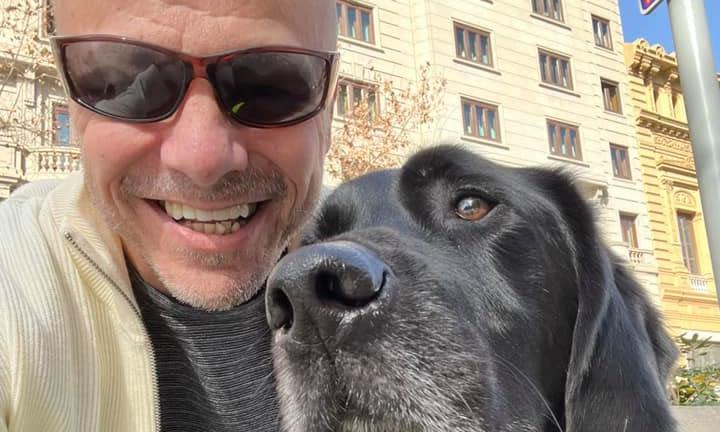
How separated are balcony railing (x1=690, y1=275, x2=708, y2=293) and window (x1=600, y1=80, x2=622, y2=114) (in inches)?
283

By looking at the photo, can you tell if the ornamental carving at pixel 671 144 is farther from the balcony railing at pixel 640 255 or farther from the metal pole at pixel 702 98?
the metal pole at pixel 702 98

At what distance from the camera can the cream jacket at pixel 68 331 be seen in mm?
2090

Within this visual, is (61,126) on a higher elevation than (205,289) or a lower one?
higher

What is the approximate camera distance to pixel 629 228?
95.5 ft

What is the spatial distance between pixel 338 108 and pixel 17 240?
18608 mm

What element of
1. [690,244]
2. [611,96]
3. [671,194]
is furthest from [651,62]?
[690,244]

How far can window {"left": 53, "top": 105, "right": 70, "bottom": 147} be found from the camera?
15620 millimetres

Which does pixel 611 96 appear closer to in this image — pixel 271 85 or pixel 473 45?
pixel 473 45

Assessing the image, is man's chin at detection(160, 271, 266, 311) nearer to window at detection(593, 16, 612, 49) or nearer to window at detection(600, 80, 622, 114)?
window at detection(600, 80, 622, 114)

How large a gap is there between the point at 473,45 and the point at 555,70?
473 cm

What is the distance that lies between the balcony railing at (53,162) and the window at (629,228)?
69.0 feet

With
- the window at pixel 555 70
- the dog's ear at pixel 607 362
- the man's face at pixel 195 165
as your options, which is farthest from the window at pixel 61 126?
the window at pixel 555 70

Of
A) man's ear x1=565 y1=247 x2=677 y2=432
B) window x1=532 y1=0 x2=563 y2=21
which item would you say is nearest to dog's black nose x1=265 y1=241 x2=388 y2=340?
man's ear x1=565 y1=247 x2=677 y2=432

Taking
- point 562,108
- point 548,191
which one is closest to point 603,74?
point 562,108
